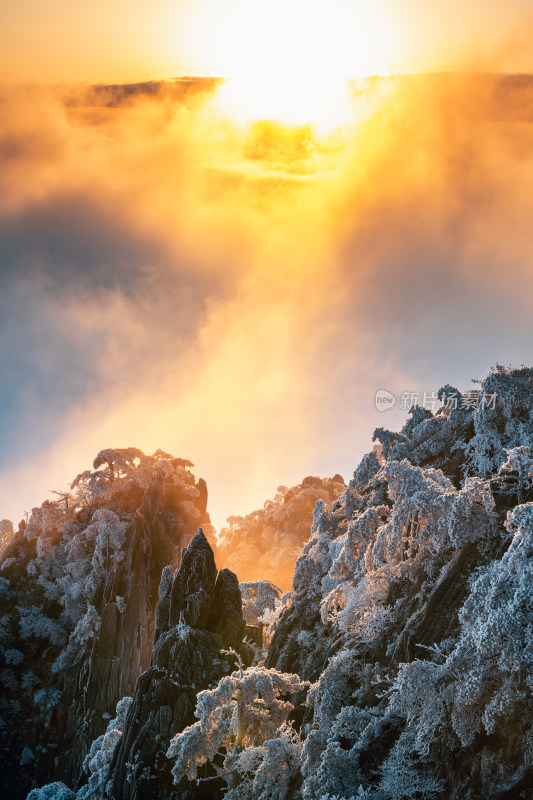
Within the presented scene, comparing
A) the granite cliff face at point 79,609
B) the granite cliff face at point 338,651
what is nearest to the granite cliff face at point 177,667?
the granite cliff face at point 338,651

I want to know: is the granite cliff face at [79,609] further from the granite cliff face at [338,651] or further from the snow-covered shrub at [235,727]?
the snow-covered shrub at [235,727]

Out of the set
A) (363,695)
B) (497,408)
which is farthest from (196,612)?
(497,408)

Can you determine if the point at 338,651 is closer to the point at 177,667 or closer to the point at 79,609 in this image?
the point at 177,667

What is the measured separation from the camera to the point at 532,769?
12.6m

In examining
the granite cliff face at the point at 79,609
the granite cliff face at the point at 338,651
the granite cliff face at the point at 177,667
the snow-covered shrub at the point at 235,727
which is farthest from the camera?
the granite cliff face at the point at 79,609

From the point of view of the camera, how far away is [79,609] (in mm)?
49344

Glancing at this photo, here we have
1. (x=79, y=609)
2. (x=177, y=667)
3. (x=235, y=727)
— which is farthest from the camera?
(x=79, y=609)

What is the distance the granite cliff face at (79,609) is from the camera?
43.1m

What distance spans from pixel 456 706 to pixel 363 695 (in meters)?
5.87

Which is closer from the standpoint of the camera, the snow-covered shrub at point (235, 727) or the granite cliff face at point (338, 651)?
the granite cliff face at point (338, 651)

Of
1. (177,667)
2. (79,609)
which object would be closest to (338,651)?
(177,667)

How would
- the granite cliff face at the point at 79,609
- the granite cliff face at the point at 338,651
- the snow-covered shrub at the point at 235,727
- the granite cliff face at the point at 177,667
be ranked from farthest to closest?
1. the granite cliff face at the point at 79,609
2. the granite cliff face at the point at 177,667
3. the snow-covered shrub at the point at 235,727
4. the granite cliff face at the point at 338,651

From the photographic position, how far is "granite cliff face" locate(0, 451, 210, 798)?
43.1 m

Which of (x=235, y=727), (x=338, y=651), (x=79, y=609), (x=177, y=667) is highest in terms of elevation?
(x=79, y=609)
